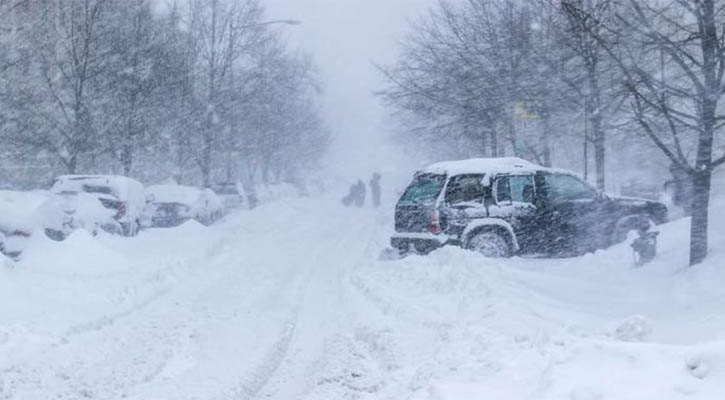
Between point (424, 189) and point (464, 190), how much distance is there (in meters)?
0.75

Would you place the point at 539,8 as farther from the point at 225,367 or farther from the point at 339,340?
the point at 225,367

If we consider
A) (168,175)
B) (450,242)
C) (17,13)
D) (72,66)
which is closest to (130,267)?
(450,242)

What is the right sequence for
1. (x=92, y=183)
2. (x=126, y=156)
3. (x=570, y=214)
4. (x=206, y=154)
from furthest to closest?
(x=206, y=154) < (x=126, y=156) < (x=92, y=183) < (x=570, y=214)

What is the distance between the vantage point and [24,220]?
13.5m

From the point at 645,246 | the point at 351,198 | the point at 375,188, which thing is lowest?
the point at 351,198

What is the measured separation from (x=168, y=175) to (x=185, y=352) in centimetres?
2924

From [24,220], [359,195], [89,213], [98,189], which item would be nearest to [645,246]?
[24,220]

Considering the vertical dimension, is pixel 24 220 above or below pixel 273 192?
above

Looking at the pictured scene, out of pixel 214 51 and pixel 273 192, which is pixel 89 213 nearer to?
pixel 214 51

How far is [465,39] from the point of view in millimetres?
20859

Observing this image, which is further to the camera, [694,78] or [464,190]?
[464,190]

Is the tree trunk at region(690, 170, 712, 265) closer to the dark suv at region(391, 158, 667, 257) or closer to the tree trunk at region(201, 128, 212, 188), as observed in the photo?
the dark suv at region(391, 158, 667, 257)

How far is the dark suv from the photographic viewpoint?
1326 cm

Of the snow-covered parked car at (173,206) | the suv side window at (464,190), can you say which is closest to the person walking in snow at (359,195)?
the snow-covered parked car at (173,206)
